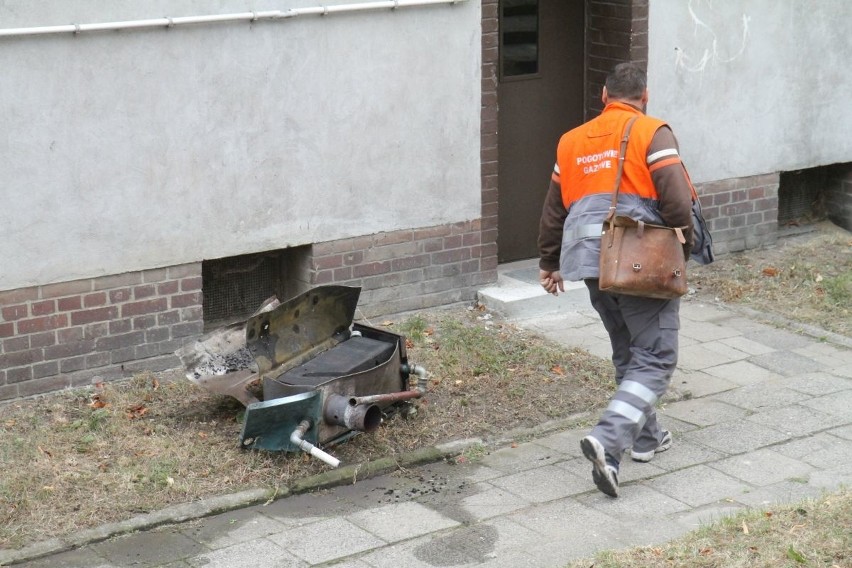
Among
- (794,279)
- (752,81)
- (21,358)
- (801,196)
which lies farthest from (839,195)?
(21,358)

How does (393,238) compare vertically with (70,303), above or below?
above

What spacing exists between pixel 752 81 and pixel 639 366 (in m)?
4.76

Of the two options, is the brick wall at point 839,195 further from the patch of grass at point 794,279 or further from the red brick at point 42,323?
the red brick at point 42,323

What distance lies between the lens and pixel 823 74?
34.7 feet

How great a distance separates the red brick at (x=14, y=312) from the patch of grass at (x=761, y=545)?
362cm

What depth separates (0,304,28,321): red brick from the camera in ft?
23.6

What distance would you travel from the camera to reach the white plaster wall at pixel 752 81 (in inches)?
384

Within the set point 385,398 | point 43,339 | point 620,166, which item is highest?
point 620,166

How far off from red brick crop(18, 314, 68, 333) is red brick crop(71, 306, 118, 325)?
59mm

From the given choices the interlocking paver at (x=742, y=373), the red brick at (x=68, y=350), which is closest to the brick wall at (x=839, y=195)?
the interlocking paver at (x=742, y=373)

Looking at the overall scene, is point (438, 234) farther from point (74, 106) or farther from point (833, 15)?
point (833, 15)

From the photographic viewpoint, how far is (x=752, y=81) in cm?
1022

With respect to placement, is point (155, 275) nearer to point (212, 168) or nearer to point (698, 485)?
point (212, 168)

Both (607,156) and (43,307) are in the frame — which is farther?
(43,307)
